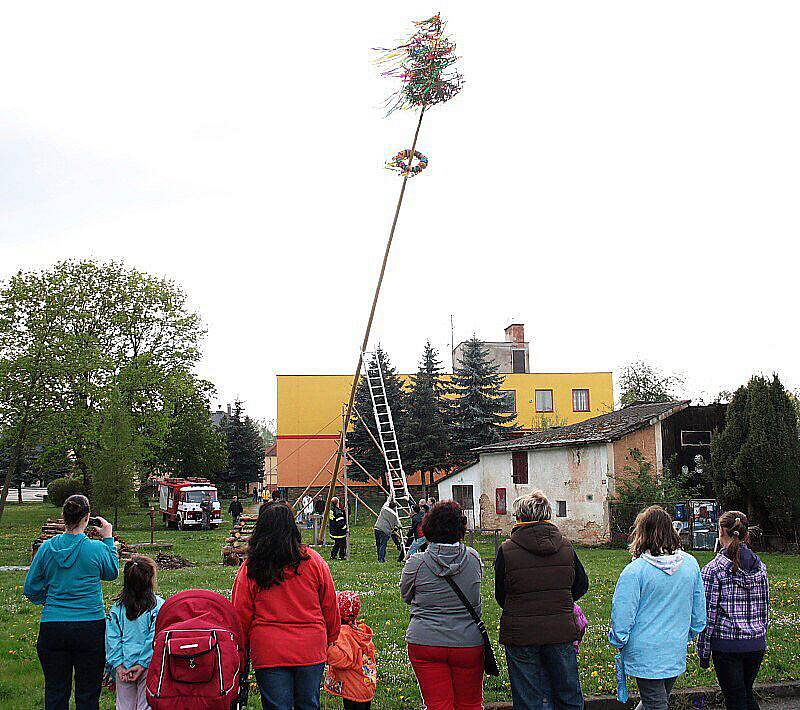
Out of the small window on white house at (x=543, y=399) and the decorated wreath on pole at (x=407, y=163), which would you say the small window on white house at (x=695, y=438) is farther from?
the small window on white house at (x=543, y=399)

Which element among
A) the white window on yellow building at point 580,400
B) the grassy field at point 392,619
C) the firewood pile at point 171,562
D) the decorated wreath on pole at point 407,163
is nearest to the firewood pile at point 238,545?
the grassy field at point 392,619

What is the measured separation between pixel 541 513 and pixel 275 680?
215cm

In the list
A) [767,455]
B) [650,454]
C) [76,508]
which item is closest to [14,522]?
[650,454]

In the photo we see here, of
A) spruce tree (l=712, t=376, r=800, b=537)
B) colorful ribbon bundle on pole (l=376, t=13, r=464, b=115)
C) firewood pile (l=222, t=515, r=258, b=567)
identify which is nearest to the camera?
colorful ribbon bundle on pole (l=376, t=13, r=464, b=115)

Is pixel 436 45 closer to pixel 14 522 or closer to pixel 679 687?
pixel 679 687

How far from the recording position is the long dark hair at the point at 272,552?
17.1 ft

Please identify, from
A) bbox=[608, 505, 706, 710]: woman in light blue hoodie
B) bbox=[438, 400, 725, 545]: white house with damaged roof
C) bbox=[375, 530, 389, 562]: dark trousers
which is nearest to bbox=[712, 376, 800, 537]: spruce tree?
bbox=[438, 400, 725, 545]: white house with damaged roof

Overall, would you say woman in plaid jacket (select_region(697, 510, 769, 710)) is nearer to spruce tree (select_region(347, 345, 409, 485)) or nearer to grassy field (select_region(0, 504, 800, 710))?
grassy field (select_region(0, 504, 800, 710))

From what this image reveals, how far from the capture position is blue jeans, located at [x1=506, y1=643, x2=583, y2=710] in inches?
221

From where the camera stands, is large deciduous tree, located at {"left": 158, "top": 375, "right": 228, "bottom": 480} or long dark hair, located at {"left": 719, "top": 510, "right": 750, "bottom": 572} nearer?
long dark hair, located at {"left": 719, "top": 510, "right": 750, "bottom": 572}

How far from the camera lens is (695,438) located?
29625 mm

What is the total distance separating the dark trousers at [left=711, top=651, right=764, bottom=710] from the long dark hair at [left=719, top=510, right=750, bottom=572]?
660 millimetres

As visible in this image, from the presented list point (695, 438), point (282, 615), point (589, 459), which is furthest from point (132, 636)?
point (695, 438)

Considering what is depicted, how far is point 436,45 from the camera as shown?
1319cm
